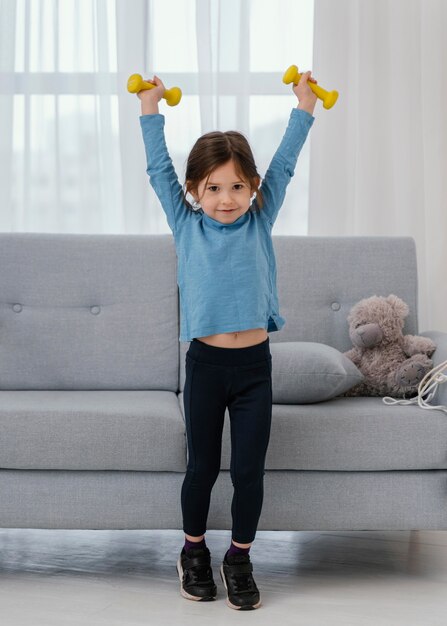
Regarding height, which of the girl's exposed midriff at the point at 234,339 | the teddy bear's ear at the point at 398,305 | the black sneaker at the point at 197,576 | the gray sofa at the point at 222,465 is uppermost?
the teddy bear's ear at the point at 398,305

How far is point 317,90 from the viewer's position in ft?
6.12

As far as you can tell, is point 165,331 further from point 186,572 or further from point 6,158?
point 6,158

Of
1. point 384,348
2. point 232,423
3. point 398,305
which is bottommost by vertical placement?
point 232,423

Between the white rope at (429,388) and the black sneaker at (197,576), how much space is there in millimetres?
597

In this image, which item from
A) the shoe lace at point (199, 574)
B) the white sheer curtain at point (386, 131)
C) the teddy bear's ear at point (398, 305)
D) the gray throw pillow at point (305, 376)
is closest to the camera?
the shoe lace at point (199, 574)

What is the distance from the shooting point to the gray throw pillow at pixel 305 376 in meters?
2.04

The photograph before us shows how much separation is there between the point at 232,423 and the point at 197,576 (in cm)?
34

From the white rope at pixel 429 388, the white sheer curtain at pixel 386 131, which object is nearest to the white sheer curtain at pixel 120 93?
the white sheer curtain at pixel 386 131

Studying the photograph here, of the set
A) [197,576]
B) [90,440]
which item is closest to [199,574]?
[197,576]

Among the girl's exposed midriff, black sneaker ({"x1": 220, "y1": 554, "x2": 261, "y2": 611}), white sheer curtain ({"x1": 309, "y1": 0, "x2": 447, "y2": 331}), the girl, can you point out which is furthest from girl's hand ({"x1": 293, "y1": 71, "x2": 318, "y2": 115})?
white sheer curtain ({"x1": 309, "y1": 0, "x2": 447, "y2": 331})

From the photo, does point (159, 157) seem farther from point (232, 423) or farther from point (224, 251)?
point (232, 423)

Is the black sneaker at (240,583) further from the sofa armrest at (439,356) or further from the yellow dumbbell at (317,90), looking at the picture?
the yellow dumbbell at (317,90)

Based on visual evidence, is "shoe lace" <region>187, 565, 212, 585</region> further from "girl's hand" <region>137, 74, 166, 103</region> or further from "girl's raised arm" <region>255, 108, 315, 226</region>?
"girl's hand" <region>137, 74, 166, 103</region>

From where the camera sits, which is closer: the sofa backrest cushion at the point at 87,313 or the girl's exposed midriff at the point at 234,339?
the girl's exposed midriff at the point at 234,339
